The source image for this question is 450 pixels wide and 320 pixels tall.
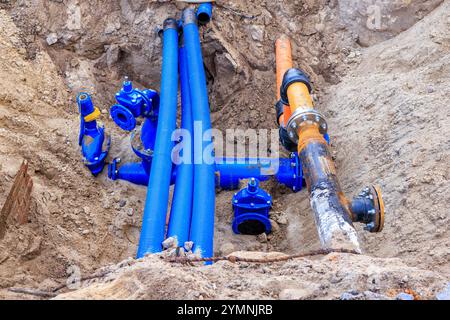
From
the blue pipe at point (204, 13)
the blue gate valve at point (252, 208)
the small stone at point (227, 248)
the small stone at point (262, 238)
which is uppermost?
the blue pipe at point (204, 13)

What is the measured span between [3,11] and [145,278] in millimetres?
3371

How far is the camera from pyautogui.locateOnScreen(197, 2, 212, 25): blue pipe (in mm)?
4029

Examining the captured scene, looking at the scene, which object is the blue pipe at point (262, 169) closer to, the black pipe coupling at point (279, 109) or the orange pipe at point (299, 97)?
the black pipe coupling at point (279, 109)

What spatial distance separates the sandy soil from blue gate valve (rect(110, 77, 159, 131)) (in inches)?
22.0

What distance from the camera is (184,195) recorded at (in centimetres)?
292

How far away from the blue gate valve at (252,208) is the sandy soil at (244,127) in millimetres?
105

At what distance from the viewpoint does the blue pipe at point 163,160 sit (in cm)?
263

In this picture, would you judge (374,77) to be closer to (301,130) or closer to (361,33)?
(361,33)

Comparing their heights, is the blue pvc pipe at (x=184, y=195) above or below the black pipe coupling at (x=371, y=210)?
above

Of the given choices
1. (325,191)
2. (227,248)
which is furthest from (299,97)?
(227,248)

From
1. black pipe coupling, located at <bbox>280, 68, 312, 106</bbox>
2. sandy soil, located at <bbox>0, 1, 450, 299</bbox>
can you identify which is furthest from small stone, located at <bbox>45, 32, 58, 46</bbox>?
black pipe coupling, located at <bbox>280, 68, 312, 106</bbox>

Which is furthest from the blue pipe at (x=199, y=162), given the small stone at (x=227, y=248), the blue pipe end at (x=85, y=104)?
the blue pipe end at (x=85, y=104)

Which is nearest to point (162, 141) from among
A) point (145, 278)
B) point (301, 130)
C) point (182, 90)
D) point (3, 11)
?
point (182, 90)

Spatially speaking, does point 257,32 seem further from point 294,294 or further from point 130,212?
point 294,294
